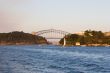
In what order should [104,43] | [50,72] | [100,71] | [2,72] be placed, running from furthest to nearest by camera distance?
[104,43]
[100,71]
[50,72]
[2,72]

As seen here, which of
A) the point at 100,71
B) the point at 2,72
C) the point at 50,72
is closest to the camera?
the point at 2,72

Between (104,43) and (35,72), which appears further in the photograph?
(104,43)

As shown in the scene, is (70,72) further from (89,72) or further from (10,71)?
(10,71)

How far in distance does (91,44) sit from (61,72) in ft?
551

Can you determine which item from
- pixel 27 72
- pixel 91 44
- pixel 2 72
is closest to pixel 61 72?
pixel 27 72

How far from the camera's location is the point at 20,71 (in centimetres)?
3206

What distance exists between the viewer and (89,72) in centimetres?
3378

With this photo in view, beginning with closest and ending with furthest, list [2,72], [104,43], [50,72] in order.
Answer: [2,72], [50,72], [104,43]

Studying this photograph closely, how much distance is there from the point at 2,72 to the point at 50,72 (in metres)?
4.65

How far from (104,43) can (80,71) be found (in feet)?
549

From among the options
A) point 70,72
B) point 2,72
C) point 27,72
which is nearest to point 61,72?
point 70,72

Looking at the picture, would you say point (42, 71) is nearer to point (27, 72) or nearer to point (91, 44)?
point (27, 72)

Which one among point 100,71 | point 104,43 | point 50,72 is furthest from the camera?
point 104,43

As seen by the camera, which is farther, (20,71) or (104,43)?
(104,43)
